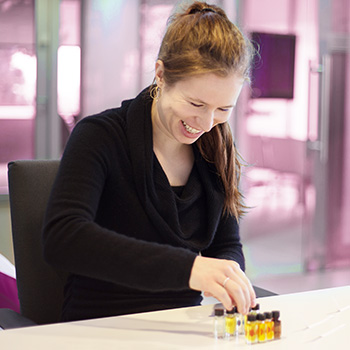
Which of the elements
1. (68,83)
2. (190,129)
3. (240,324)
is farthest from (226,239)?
(68,83)

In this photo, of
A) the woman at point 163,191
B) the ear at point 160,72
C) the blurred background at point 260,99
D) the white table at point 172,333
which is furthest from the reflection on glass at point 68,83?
the white table at point 172,333

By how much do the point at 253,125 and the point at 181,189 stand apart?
2.36 metres

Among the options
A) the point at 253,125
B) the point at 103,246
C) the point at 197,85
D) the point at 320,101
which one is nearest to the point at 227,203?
the point at 197,85

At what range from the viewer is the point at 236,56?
56.3 inches

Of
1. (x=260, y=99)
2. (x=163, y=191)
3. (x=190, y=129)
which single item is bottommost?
(x=163, y=191)

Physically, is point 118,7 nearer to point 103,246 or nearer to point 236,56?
point 236,56

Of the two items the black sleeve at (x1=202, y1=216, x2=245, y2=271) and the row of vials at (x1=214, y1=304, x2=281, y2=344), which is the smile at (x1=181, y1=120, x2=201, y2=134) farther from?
the row of vials at (x1=214, y1=304, x2=281, y2=344)

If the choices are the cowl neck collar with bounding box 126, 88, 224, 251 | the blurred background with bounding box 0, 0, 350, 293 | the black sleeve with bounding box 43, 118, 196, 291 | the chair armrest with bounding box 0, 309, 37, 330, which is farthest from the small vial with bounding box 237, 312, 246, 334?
the blurred background with bounding box 0, 0, 350, 293

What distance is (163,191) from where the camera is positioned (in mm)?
1560

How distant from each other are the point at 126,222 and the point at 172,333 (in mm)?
383

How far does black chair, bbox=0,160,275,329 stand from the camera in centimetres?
157

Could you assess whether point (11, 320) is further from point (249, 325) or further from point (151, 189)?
point (249, 325)

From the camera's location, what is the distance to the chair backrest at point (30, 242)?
157 cm

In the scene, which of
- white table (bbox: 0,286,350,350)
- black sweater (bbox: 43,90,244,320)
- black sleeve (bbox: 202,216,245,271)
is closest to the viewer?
white table (bbox: 0,286,350,350)
